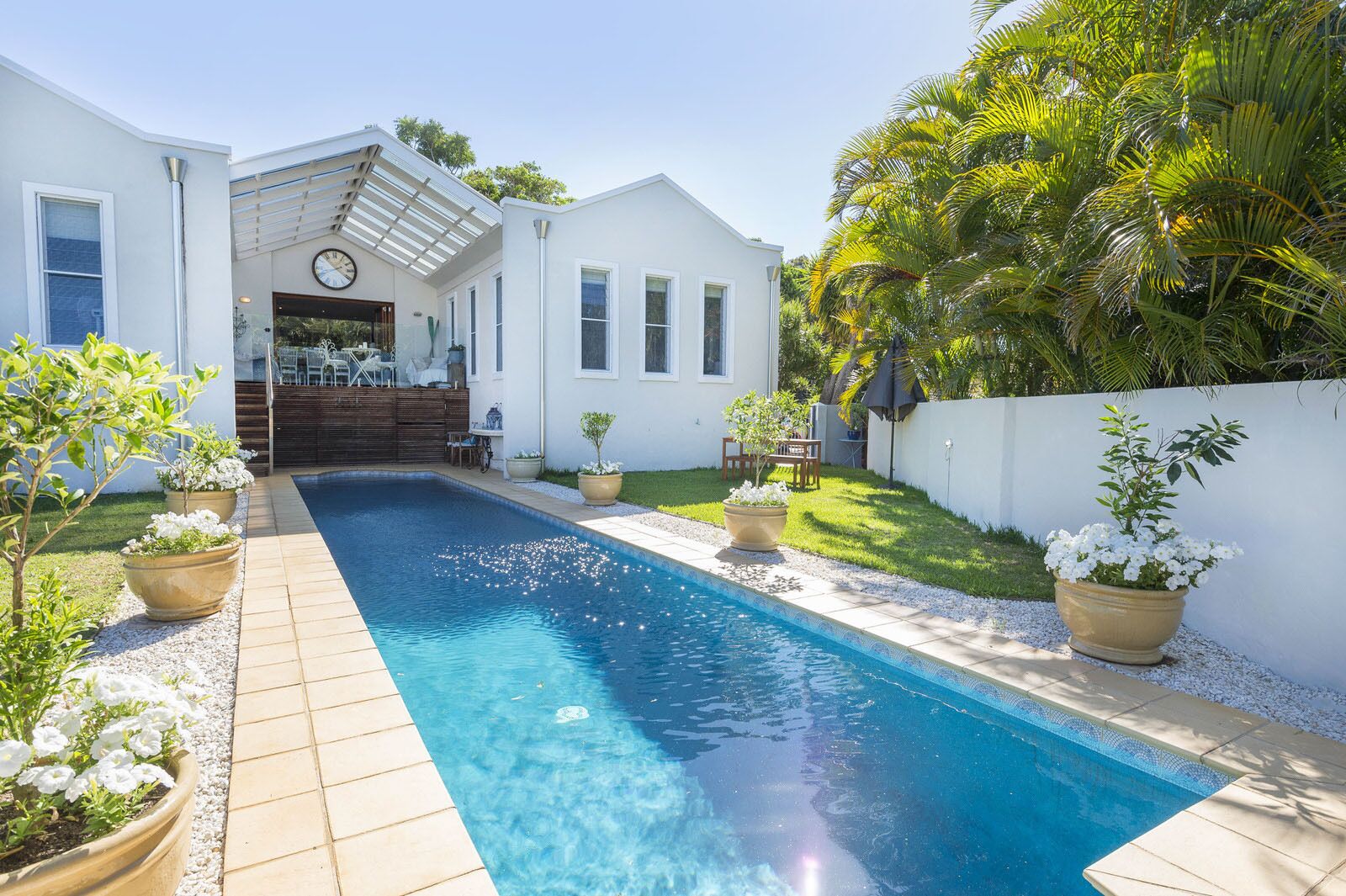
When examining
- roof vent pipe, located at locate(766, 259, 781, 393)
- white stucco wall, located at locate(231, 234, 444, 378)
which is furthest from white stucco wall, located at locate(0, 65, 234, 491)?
roof vent pipe, located at locate(766, 259, 781, 393)

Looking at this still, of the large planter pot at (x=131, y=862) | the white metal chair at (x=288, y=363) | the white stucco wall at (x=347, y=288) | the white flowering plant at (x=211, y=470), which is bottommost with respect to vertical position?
the large planter pot at (x=131, y=862)

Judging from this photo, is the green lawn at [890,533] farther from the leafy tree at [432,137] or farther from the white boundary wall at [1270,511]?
the leafy tree at [432,137]

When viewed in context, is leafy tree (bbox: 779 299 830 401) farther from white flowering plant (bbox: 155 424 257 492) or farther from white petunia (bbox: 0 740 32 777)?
white petunia (bbox: 0 740 32 777)

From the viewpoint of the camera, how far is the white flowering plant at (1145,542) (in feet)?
12.0

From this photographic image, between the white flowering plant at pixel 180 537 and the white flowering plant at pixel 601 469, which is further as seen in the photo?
the white flowering plant at pixel 601 469

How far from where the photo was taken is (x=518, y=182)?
84.3 feet

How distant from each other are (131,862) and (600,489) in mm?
7654

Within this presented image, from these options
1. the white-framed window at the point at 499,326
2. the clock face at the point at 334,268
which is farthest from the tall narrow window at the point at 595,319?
the clock face at the point at 334,268

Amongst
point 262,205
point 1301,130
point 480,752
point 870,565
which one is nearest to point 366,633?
point 480,752

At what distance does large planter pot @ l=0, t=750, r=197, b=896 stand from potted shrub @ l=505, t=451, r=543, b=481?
9.94 metres

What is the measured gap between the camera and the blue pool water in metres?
2.50

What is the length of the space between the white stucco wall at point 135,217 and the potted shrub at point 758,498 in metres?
6.98

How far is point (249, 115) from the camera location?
12.1 m

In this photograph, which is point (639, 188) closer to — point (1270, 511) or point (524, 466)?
point (524, 466)
